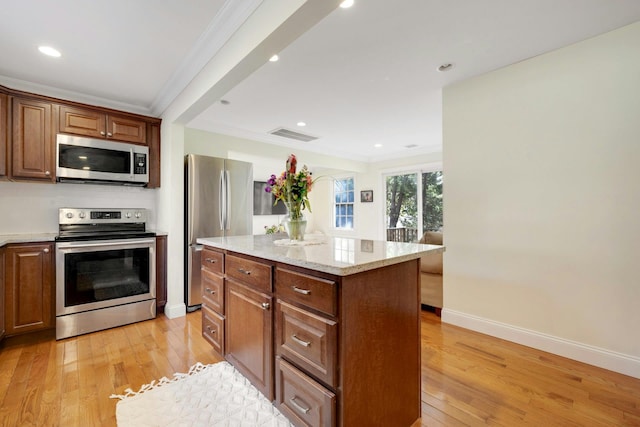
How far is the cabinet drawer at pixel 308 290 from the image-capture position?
3.75ft

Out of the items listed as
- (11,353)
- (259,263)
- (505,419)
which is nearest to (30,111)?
(11,353)

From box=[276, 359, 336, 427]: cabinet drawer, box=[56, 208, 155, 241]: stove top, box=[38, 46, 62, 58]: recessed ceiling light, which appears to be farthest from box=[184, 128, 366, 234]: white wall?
box=[276, 359, 336, 427]: cabinet drawer

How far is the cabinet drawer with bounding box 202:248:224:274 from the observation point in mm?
2008

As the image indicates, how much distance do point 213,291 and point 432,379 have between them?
169cm

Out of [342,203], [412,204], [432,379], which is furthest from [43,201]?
[412,204]

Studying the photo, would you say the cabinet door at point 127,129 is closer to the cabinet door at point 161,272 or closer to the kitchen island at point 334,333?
the cabinet door at point 161,272

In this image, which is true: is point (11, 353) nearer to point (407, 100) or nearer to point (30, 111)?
point (30, 111)

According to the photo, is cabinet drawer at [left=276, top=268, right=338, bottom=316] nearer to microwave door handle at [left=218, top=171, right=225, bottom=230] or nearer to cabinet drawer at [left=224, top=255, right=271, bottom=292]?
cabinet drawer at [left=224, top=255, right=271, bottom=292]

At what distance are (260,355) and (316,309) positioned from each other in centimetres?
63

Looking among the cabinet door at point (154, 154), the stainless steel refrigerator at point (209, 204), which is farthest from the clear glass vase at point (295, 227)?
the cabinet door at point (154, 154)

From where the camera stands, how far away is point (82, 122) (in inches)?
113

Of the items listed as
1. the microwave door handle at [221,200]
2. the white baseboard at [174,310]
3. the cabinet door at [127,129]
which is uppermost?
the cabinet door at [127,129]

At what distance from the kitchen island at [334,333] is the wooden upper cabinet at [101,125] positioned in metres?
2.42

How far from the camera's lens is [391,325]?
52.9 inches
